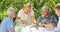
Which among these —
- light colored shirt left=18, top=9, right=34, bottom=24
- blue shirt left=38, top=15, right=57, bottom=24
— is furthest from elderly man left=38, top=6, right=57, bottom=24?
light colored shirt left=18, top=9, right=34, bottom=24

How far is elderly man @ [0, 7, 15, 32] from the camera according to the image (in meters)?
1.83

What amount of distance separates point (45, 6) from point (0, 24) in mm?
517

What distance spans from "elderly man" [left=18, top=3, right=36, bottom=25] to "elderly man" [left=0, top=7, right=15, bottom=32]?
9 centimetres

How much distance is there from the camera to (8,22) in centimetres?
182

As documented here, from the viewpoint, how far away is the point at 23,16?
1854 millimetres

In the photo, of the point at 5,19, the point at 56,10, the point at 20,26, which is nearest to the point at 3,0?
the point at 5,19

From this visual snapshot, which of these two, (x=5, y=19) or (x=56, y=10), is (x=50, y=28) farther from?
(x=5, y=19)

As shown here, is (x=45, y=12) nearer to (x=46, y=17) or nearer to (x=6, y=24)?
(x=46, y=17)

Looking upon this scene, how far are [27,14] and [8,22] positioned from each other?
22cm

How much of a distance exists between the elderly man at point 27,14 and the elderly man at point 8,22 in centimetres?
9

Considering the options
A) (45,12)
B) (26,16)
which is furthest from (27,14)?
(45,12)

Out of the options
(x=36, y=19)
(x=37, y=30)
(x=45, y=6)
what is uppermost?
(x=45, y=6)

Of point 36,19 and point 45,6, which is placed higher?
point 45,6

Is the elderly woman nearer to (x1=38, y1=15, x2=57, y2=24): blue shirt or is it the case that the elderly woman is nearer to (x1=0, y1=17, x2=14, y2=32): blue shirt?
(x1=38, y1=15, x2=57, y2=24): blue shirt
